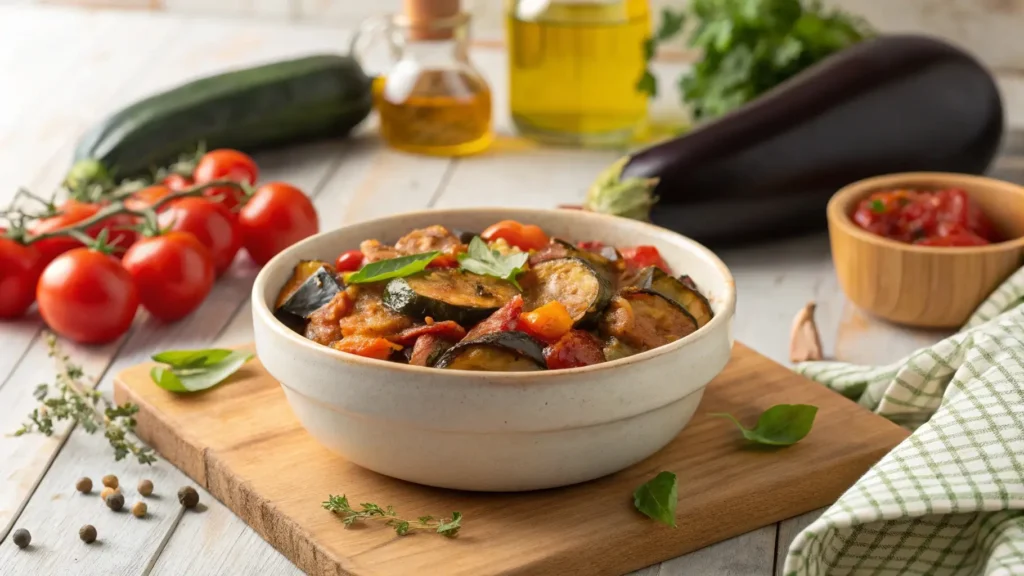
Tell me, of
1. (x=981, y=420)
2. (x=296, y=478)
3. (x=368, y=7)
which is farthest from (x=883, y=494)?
(x=368, y=7)

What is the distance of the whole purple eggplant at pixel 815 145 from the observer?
3420 millimetres

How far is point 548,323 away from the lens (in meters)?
2.02

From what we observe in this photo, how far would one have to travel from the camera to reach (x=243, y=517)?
2133mm


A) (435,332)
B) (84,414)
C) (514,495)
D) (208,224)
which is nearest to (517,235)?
(435,332)

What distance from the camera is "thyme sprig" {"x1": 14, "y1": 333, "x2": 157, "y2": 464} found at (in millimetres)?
2326

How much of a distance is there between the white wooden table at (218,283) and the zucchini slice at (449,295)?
0.45 m

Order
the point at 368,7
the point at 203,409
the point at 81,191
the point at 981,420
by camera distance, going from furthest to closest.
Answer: the point at 368,7
the point at 81,191
the point at 203,409
the point at 981,420

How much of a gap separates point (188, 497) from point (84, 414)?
382 millimetres

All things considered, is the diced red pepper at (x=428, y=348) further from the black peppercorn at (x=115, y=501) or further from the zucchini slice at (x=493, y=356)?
the black peppercorn at (x=115, y=501)

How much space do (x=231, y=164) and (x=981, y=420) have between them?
229 centimetres

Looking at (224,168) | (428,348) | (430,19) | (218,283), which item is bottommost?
(218,283)

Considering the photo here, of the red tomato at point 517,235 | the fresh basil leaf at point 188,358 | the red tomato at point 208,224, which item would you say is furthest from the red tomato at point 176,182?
the red tomato at point 517,235

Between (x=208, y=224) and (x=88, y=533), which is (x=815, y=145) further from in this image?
(x=88, y=533)

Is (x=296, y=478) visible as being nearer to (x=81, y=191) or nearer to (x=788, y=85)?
(x=81, y=191)
